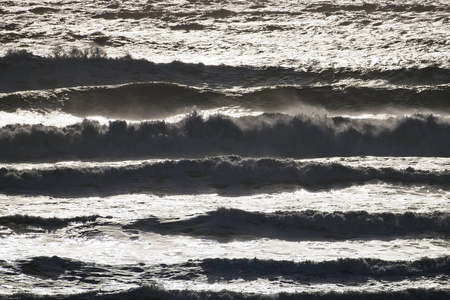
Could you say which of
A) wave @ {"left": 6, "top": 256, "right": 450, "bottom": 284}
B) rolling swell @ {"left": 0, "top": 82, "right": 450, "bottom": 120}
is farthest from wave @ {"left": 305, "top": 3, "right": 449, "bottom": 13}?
wave @ {"left": 6, "top": 256, "right": 450, "bottom": 284}

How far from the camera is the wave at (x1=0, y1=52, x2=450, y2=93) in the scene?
13242 millimetres

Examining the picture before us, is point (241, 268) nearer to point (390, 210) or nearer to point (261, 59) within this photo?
point (390, 210)

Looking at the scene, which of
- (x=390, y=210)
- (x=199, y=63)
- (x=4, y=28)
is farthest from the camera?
(x=4, y=28)

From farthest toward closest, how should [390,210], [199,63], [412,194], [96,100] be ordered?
[199,63] → [96,100] → [412,194] → [390,210]

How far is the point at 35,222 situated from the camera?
24.2ft

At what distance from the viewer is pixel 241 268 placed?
21.0ft

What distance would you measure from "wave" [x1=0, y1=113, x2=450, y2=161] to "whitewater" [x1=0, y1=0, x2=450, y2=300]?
0.10 feet

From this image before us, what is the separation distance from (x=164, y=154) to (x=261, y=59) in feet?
15.5

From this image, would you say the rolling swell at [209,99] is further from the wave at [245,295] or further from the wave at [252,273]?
the wave at [245,295]

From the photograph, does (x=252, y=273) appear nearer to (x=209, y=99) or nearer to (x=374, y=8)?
(x=209, y=99)

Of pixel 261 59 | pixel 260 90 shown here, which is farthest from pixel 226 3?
pixel 260 90

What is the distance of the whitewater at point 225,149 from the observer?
21.0ft

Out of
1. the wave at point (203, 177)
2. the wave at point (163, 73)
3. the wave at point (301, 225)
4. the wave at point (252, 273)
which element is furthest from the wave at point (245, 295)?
the wave at point (163, 73)

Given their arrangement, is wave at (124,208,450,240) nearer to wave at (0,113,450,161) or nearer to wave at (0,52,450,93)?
wave at (0,113,450,161)
